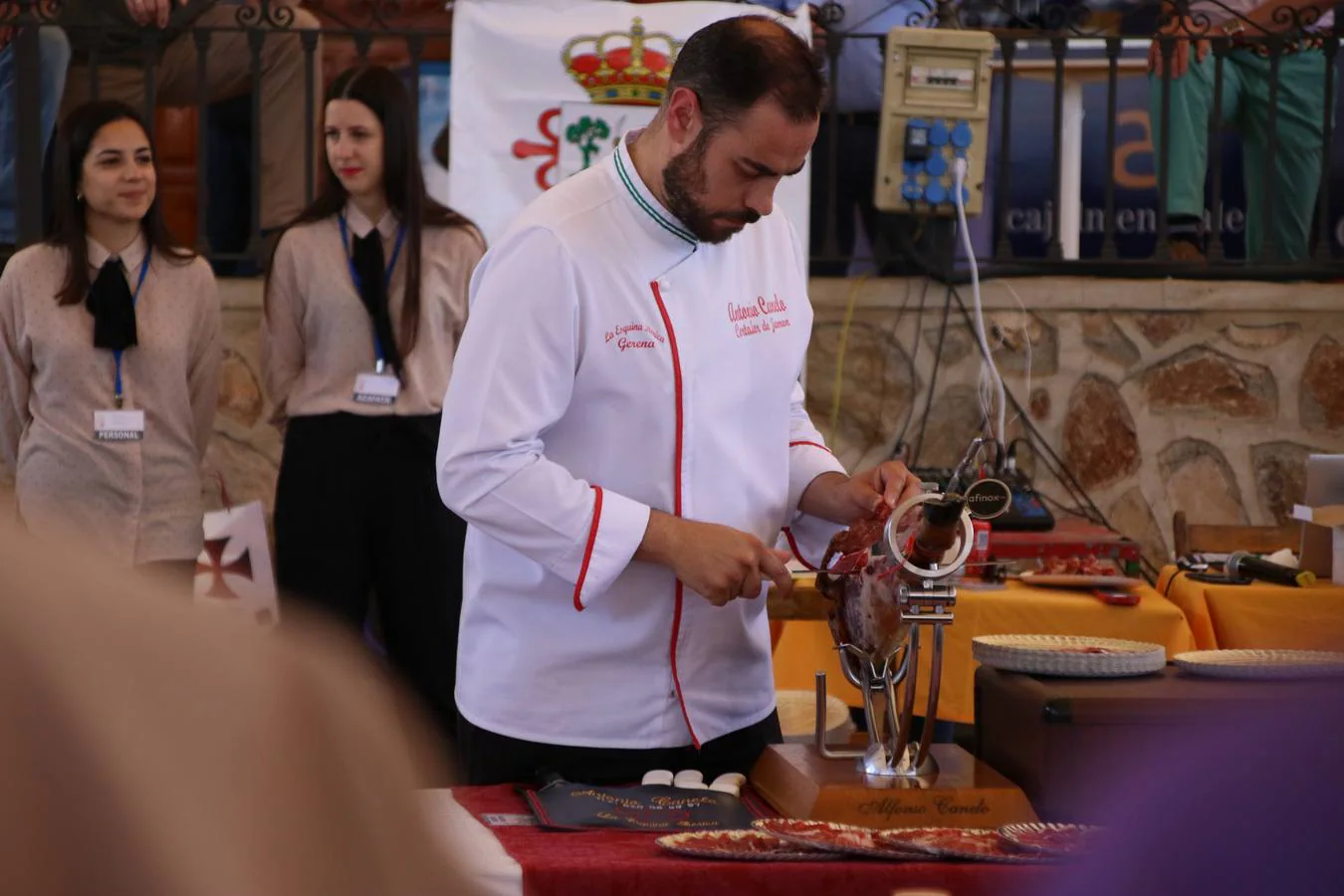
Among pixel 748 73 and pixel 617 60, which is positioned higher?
pixel 617 60

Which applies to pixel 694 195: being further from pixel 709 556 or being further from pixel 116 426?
pixel 116 426

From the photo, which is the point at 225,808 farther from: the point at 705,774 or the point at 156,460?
the point at 156,460

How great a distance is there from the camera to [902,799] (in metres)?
1.78

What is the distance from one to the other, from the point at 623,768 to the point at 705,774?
11 centimetres

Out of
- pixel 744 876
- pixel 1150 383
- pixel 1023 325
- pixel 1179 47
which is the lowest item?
pixel 744 876

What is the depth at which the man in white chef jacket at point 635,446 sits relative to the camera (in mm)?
1895

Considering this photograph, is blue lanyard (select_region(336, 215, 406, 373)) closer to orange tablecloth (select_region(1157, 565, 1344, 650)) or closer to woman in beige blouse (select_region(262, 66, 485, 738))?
woman in beige blouse (select_region(262, 66, 485, 738))

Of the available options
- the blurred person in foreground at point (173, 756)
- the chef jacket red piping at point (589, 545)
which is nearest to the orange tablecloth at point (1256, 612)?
the chef jacket red piping at point (589, 545)

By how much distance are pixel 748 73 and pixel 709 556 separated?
1.80ft

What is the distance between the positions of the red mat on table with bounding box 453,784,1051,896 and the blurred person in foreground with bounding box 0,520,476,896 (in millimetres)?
1249

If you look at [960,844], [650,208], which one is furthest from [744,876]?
[650,208]

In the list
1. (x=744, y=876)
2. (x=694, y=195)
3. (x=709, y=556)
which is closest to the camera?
(x=744, y=876)

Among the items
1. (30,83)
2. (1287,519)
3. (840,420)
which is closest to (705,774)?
(840,420)

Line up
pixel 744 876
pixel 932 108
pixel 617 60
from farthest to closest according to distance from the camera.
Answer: pixel 932 108, pixel 617 60, pixel 744 876
